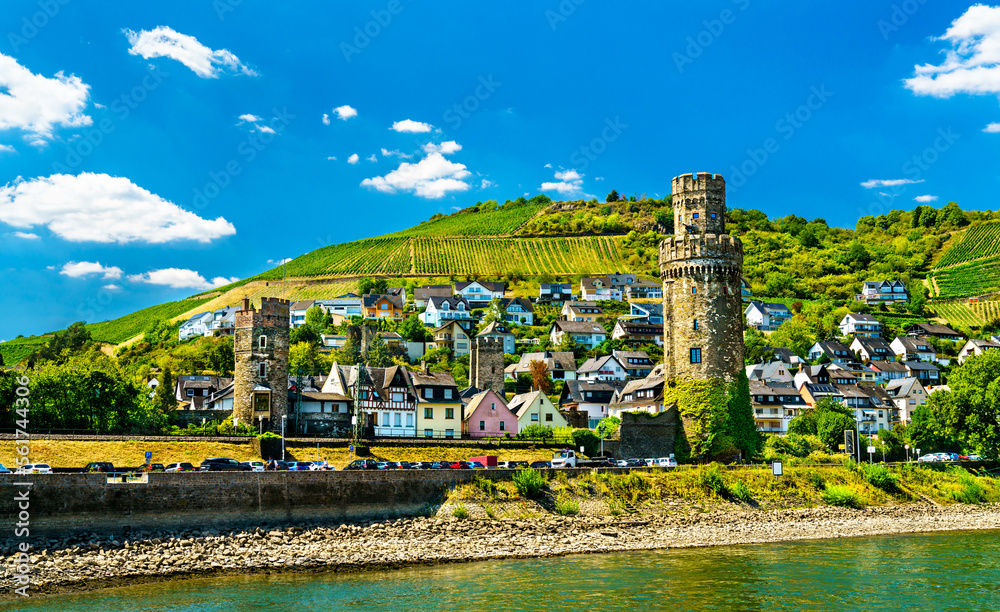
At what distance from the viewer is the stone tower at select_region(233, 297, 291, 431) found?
57969 millimetres

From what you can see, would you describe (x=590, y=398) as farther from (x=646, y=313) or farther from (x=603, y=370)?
(x=646, y=313)

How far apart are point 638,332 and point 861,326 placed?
42304 millimetres

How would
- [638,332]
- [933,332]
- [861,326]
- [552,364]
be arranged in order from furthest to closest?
1. [861,326]
2. [933,332]
3. [638,332]
4. [552,364]

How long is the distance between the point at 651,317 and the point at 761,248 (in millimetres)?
69063

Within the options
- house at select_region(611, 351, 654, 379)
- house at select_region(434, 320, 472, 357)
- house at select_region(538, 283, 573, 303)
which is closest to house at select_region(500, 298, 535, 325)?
house at select_region(538, 283, 573, 303)

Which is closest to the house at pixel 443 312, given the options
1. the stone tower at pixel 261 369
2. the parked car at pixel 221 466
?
the stone tower at pixel 261 369

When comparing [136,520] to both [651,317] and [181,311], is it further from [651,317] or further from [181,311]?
[181,311]

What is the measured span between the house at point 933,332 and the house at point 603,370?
59.5 m

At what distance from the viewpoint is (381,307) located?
14088cm

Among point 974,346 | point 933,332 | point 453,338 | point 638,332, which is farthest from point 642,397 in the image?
point 933,332

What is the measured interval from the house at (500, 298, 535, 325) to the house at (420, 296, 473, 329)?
23.7ft

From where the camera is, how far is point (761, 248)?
199500mm

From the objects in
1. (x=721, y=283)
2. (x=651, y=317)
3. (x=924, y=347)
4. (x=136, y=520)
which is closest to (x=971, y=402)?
(x=721, y=283)

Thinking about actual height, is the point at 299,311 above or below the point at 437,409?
above
